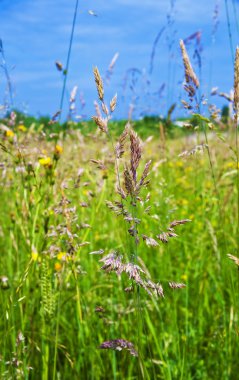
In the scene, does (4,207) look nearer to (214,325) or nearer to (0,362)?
(214,325)

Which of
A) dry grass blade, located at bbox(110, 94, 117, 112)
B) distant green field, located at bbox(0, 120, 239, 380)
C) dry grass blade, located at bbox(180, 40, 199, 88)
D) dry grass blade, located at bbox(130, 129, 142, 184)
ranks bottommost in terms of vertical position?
distant green field, located at bbox(0, 120, 239, 380)

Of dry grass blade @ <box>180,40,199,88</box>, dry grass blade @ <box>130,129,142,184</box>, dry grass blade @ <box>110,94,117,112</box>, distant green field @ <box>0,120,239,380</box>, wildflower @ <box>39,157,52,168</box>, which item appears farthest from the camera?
wildflower @ <box>39,157,52,168</box>

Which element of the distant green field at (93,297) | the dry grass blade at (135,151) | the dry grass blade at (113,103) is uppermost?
the dry grass blade at (113,103)

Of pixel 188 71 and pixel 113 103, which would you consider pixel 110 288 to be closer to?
pixel 188 71

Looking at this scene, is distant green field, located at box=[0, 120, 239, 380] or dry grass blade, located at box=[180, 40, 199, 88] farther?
distant green field, located at box=[0, 120, 239, 380]

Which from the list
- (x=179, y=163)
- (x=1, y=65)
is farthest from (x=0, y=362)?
(x=179, y=163)

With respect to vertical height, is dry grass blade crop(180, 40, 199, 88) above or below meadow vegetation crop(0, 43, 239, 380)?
above

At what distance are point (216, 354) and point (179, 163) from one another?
309 centimetres

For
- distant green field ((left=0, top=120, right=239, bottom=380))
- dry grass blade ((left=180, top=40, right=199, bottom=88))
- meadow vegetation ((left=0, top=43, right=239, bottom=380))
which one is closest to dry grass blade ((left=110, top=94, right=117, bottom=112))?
meadow vegetation ((left=0, top=43, right=239, bottom=380))

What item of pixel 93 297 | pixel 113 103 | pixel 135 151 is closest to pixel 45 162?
pixel 93 297

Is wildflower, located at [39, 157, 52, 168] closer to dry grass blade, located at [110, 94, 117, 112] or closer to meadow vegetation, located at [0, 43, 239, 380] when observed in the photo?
meadow vegetation, located at [0, 43, 239, 380]

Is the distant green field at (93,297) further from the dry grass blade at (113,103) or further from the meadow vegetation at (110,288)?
the dry grass blade at (113,103)

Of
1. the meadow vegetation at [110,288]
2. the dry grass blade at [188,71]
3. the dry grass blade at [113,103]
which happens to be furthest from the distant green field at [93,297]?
the dry grass blade at [113,103]

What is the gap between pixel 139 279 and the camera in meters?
0.92
